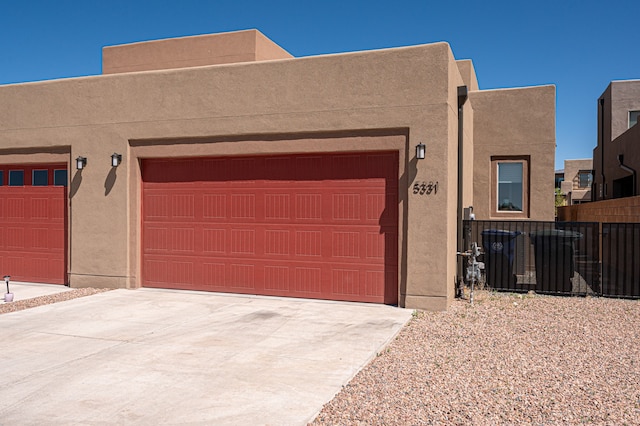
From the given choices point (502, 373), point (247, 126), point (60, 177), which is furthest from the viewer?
point (60, 177)

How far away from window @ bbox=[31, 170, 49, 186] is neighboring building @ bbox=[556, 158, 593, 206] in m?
40.8

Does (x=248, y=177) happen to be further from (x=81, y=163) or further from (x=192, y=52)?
(x=192, y=52)

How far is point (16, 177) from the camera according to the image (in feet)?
41.4

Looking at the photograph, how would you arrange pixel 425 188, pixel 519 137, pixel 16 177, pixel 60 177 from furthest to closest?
pixel 519 137 → pixel 16 177 → pixel 60 177 → pixel 425 188

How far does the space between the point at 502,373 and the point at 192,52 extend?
462 inches

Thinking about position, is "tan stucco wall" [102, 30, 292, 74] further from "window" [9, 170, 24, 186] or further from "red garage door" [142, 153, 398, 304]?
"window" [9, 170, 24, 186]

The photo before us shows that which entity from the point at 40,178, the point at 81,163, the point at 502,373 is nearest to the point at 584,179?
the point at 81,163

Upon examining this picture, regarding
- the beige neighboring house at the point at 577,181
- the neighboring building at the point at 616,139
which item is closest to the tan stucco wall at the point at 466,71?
the neighboring building at the point at 616,139

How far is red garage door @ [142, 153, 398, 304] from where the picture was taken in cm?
976

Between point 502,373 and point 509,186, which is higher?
point 509,186

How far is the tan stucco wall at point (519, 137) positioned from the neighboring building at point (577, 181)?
105 ft

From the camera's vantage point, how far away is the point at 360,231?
981 centimetres

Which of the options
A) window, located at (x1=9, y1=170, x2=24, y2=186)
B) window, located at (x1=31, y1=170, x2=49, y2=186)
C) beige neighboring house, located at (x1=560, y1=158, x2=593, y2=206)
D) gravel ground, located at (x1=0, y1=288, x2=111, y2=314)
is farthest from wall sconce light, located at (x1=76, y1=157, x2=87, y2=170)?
beige neighboring house, located at (x1=560, y1=158, x2=593, y2=206)

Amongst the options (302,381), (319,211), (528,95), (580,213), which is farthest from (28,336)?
(580,213)
